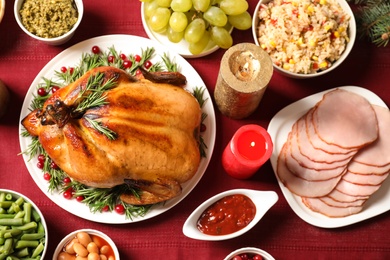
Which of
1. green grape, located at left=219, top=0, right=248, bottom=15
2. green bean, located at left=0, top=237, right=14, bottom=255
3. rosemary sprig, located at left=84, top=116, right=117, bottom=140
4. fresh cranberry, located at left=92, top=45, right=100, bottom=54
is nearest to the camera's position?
rosemary sprig, located at left=84, top=116, right=117, bottom=140

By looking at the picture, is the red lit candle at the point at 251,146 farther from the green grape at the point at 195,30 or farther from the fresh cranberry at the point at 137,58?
the fresh cranberry at the point at 137,58

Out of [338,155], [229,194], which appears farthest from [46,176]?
[338,155]

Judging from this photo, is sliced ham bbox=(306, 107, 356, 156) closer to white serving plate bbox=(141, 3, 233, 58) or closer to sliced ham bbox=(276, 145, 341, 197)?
sliced ham bbox=(276, 145, 341, 197)

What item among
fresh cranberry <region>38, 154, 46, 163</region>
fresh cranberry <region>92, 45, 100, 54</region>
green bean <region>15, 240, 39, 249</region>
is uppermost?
fresh cranberry <region>92, 45, 100, 54</region>

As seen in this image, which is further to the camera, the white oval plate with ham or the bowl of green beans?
the white oval plate with ham

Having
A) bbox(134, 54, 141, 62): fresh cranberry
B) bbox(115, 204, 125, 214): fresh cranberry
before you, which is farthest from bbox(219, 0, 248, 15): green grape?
bbox(115, 204, 125, 214): fresh cranberry

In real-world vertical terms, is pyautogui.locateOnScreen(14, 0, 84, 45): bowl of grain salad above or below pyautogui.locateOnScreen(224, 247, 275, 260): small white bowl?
above

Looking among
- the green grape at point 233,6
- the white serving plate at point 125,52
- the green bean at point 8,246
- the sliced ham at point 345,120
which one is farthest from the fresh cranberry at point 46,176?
the sliced ham at point 345,120

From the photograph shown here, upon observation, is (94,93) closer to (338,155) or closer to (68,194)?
(68,194)
